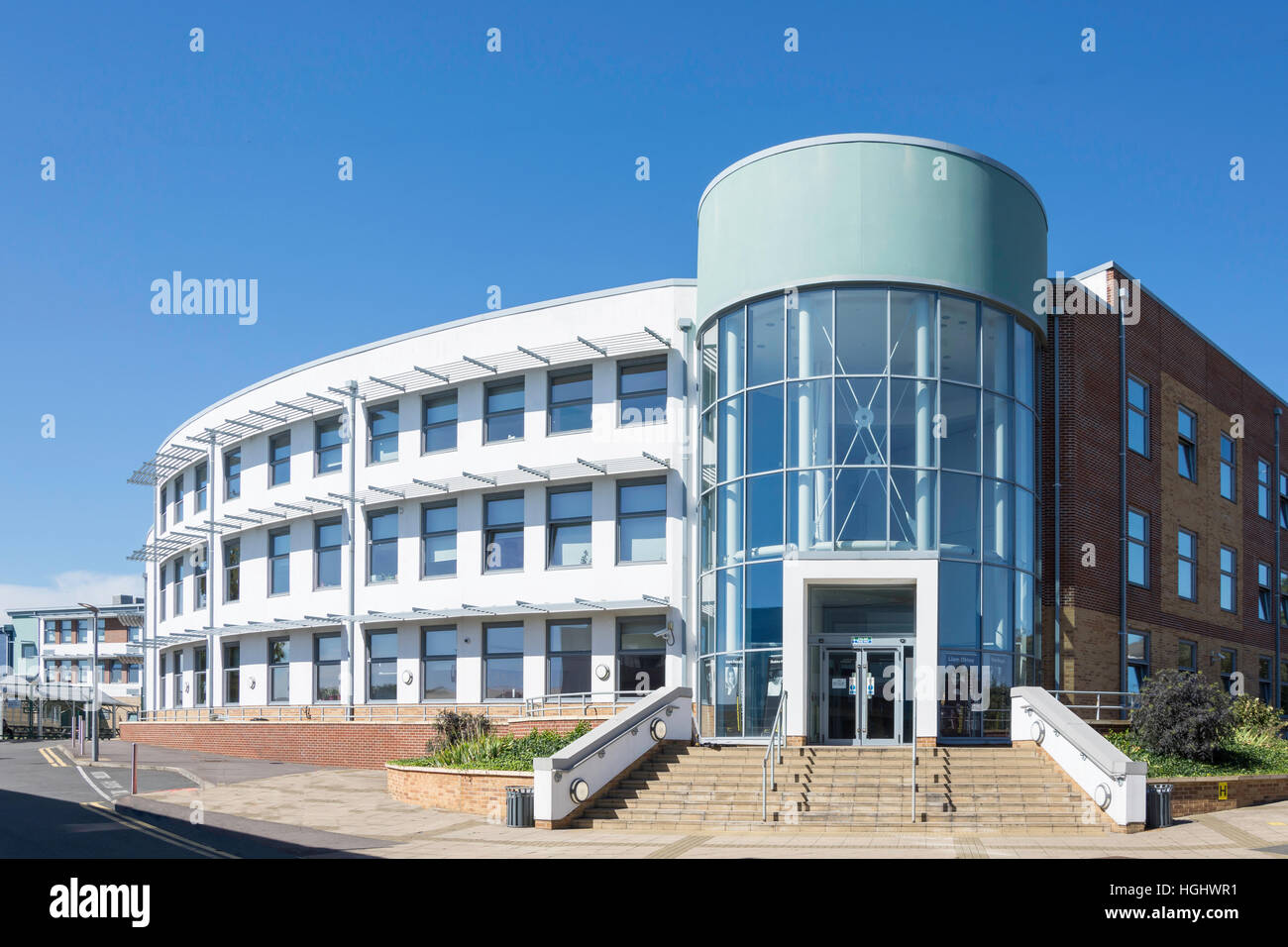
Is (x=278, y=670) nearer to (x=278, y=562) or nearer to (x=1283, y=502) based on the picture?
(x=278, y=562)

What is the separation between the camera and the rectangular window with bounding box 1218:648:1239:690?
3647cm

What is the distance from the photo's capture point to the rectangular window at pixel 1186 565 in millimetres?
33906

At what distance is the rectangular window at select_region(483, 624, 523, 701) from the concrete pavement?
941 cm

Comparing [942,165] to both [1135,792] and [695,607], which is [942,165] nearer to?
[695,607]

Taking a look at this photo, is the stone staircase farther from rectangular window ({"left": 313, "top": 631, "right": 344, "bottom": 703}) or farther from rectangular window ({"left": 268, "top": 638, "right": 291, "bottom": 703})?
rectangular window ({"left": 268, "top": 638, "right": 291, "bottom": 703})

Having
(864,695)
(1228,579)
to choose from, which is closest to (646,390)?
(864,695)

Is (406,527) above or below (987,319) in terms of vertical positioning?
below

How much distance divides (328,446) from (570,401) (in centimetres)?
934

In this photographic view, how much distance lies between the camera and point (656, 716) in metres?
23.8

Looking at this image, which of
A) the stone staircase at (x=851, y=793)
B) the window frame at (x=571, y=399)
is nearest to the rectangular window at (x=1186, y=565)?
the stone staircase at (x=851, y=793)

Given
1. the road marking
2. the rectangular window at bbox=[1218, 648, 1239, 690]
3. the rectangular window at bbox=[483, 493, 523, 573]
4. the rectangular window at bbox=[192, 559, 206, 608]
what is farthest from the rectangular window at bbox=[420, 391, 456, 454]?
the rectangular window at bbox=[1218, 648, 1239, 690]

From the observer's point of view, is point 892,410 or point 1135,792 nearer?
point 1135,792

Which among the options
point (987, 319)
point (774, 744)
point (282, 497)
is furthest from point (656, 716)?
point (282, 497)

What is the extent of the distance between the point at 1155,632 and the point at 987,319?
11.1 meters
